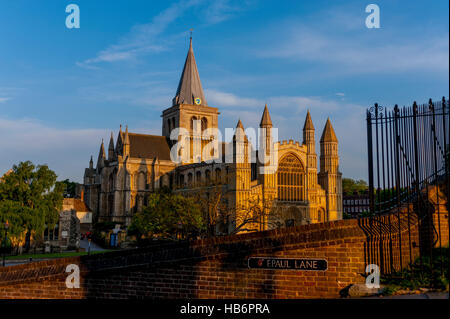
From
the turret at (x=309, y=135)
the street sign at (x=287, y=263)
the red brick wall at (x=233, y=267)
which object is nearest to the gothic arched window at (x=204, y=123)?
the turret at (x=309, y=135)

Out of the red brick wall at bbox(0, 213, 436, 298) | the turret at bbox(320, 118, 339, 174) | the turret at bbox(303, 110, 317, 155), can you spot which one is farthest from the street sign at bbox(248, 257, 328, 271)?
the turret at bbox(320, 118, 339, 174)

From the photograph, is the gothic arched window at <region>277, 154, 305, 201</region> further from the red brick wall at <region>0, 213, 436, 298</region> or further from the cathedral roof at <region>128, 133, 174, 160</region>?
the red brick wall at <region>0, 213, 436, 298</region>

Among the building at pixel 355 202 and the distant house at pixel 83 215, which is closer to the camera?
the distant house at pixel 83 215

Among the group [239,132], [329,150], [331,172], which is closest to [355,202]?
[329,150]

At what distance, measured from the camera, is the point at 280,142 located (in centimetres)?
6294

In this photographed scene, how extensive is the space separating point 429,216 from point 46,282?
326 inches

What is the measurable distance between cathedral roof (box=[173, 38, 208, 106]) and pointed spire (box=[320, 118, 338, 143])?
30823 mm

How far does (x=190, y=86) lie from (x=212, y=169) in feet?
91.1

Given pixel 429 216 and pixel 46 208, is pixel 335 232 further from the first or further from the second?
pixel 46 208

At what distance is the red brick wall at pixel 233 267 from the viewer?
9070 mm

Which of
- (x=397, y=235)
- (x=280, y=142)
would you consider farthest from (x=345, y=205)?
(x=397, y=235)

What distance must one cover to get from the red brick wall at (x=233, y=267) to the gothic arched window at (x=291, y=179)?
2047 inches

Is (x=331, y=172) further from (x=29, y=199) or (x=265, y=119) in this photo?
(x=29, y=199)

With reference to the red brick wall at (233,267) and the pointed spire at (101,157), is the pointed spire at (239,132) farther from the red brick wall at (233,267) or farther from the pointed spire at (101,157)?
the red brick wall at (233,267)
